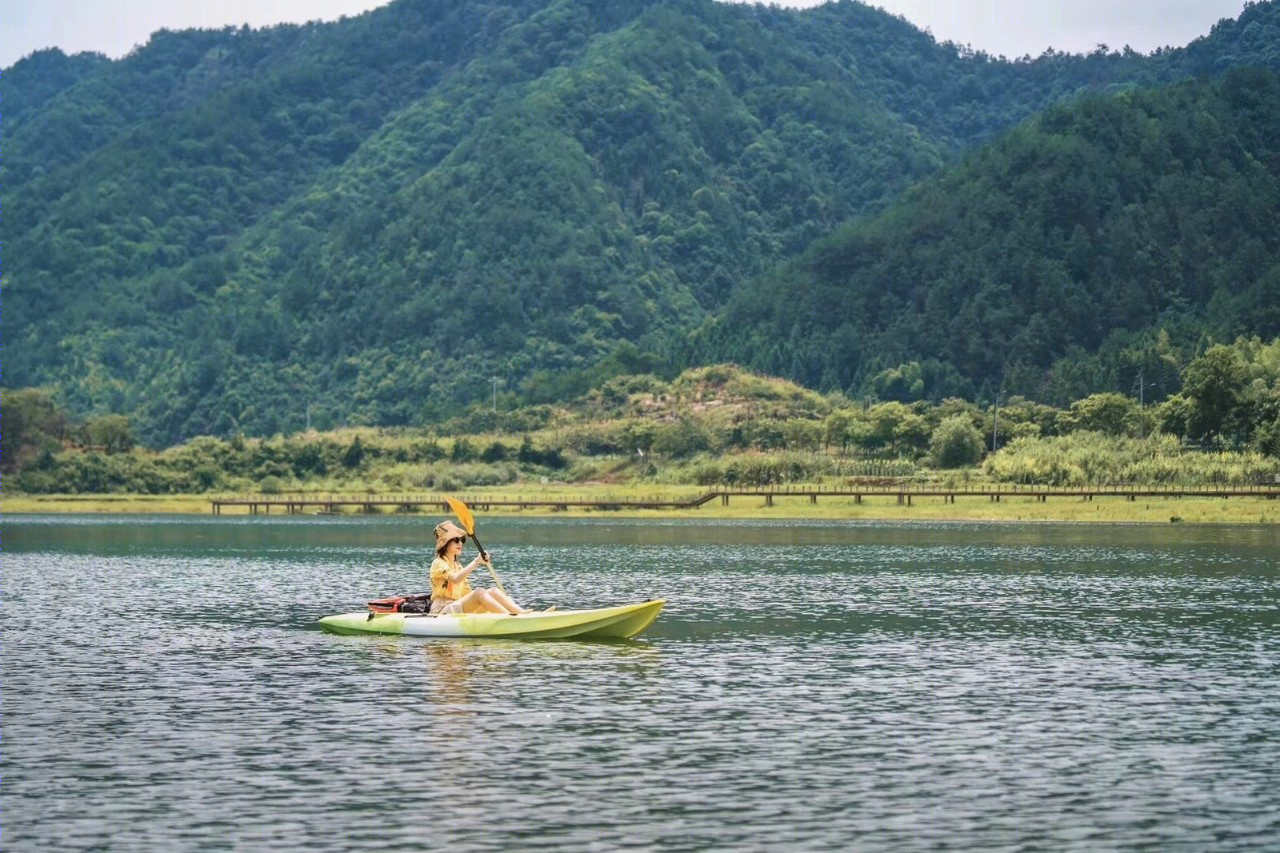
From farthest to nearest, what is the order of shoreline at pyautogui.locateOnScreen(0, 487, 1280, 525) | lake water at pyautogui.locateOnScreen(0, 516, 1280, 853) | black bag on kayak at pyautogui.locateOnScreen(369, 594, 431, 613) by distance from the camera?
shoreline at pyautogui.locateOnScreen(0, 487, 1280, 525)
black bag on kayak at pyautogui.locateOnScreen(369, 594, 431, 613)
lake water at pyautogui.locateOnScreen(0, 516, 1280, 853)

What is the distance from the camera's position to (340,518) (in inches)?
5881

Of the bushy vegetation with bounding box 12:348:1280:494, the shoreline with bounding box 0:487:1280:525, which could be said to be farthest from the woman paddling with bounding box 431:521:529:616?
the bushy vegetation with bounding box 12:348:1280:494

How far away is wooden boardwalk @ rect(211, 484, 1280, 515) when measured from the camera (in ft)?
429

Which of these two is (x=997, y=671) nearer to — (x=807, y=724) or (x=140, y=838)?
(x=807, y=724)

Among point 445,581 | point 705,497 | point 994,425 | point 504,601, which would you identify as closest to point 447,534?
point 445,581

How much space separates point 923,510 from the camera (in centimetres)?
13400

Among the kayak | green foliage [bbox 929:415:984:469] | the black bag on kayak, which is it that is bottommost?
the kayak

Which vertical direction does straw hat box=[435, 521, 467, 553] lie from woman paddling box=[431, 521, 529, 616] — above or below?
above

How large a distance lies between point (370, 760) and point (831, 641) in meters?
20.7

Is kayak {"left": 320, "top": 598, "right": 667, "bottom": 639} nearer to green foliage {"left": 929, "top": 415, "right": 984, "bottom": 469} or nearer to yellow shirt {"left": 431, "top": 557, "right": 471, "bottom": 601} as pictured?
yellow shirt {"left": 431, "top": 557, "right": 471, "bottom": 601}

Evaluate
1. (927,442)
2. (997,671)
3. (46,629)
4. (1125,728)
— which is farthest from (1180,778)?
(927,442)

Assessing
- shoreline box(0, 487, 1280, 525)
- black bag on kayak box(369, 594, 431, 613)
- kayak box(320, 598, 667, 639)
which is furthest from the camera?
shoreline box(0, 487, 1280, 525)

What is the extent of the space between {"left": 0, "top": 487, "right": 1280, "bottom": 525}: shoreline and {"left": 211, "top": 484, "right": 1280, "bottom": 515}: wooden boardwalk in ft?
1.73

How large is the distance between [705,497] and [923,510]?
70.9ft
